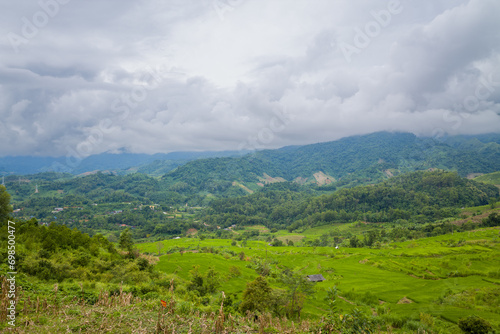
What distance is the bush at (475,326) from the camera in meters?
22.3

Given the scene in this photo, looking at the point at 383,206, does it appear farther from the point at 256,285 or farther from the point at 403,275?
the point at 256,285

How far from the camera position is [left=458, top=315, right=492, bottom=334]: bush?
22266 mm

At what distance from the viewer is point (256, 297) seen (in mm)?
25844

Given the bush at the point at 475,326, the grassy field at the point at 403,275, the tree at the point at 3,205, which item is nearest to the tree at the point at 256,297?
the grassy field at the point at 403,275

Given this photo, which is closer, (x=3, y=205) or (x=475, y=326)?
(x=475, y=326)

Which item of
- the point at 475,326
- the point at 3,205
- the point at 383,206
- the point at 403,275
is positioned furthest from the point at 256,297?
the point at 383,206

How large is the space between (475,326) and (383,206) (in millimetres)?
149189

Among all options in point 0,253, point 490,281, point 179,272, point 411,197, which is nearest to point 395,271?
point 490,281

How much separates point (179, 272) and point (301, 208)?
480 ft

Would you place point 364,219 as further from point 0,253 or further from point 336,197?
point 0,253

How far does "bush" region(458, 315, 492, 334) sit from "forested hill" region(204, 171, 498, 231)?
11888 centimetres

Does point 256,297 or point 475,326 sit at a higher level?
Answer: point 256,297

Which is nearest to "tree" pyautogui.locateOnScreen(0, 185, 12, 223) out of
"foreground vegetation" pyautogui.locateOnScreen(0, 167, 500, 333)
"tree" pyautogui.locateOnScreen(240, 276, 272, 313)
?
"foreground vegetation" pyautogui.locateOnScreen(0, 167, 500, 333)

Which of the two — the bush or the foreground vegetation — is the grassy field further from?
the bush
